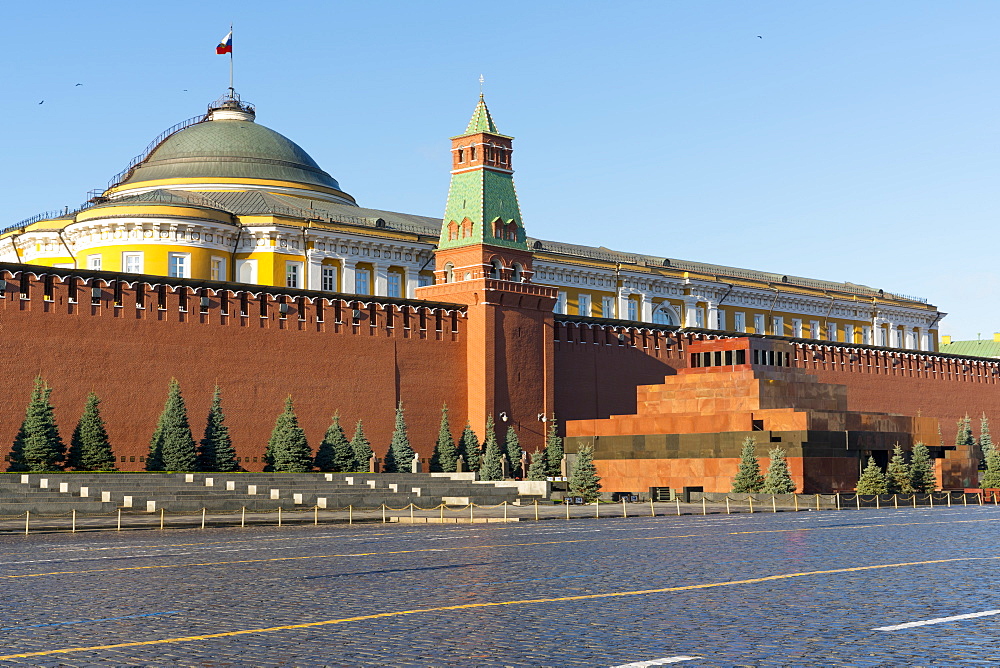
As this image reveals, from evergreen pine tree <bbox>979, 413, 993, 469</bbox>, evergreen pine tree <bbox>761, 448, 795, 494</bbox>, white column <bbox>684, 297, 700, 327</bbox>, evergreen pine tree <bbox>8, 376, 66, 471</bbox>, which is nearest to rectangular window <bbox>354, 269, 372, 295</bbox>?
white column <bbox>684, 297, 700, 327</bbox>

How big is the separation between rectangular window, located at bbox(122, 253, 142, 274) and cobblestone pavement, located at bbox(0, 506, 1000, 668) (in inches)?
1102

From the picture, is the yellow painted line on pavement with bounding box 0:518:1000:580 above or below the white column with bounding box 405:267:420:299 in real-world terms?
below

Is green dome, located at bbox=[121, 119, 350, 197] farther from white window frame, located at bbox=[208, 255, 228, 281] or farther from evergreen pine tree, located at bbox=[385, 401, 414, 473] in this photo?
evergreen pine tree, located at bbox=[385, 401, 414, 473]

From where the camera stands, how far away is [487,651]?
28.5 feet

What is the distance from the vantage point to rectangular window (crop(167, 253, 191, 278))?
47.8 m

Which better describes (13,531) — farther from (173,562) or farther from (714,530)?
(714,530)

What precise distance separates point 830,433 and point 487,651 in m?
32.6

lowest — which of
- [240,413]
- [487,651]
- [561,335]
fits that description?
[487,651]

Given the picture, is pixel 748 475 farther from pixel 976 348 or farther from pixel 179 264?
pixel 976 348

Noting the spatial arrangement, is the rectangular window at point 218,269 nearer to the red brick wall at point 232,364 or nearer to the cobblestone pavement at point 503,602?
the red brick wall at point 232,364

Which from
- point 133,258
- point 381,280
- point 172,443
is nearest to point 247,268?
point 133,258

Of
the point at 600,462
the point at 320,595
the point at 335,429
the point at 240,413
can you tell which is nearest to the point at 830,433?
the point at 600,462

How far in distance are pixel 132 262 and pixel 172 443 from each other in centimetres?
1394

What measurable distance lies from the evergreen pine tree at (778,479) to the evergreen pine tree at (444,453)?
9814mm
